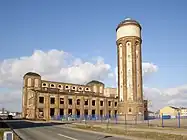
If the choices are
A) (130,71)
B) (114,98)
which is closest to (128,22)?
(130,71)

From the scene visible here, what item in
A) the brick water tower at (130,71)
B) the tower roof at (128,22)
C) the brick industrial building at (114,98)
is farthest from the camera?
the tower roof at (128,22)

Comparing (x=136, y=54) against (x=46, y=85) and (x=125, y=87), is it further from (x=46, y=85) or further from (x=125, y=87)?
(x=46, y=85)

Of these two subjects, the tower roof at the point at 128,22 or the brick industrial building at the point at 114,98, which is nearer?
the brick industrial building at the point at 114,98

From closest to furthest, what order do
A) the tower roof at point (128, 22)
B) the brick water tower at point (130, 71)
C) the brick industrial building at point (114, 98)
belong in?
the brick water tower at point (130, 71) → the brick industrial building at point (114, 98) → the tower roof at point (128, 22)

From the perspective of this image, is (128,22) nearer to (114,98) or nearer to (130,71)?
(130,71)

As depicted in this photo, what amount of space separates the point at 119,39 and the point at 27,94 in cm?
4572

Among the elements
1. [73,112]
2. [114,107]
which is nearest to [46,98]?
[73,112]

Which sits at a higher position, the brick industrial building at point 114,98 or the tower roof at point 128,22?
the tower roof at point 128,22

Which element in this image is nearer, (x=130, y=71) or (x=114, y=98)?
(x=130, y=71)

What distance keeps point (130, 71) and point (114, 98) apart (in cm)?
3073

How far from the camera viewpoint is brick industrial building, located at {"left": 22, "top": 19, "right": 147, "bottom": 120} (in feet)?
230

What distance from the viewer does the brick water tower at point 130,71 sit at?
69.4 meters

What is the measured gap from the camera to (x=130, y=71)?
70.8 meters

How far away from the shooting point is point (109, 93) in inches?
4353
